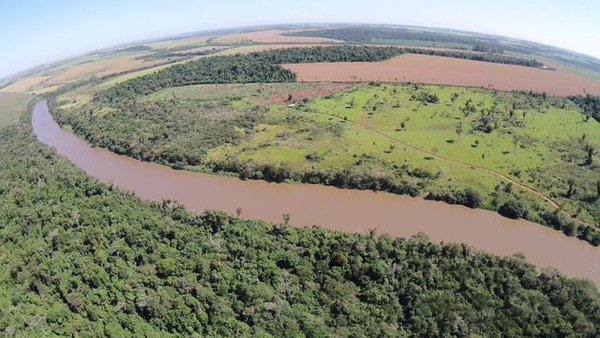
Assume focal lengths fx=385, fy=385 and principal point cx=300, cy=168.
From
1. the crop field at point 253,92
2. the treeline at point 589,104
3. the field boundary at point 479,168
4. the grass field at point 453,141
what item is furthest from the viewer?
the crop field at point 253,92

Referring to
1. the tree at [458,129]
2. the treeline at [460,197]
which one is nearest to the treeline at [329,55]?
the tree at [458,129]

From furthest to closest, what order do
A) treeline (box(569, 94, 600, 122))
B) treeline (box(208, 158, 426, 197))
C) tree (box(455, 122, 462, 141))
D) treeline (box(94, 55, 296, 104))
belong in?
treeline (box(94, 55, 296, 104))
treeline (box(569, 94, 600, 122))
tree (box(455, 122, 462, 141))
treeline (box(208, 158, 426, 197))

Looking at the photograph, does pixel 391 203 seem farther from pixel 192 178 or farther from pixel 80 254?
pixel 80 254

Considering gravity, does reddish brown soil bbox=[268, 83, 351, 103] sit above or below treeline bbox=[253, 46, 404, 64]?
below

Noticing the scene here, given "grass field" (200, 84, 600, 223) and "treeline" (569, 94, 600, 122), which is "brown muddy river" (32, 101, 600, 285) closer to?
"grass field" (200, 84, 600, 223)

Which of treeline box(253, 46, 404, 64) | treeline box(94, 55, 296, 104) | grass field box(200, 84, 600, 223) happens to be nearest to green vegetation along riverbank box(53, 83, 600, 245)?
grass field box(200, 84, 600, 223)

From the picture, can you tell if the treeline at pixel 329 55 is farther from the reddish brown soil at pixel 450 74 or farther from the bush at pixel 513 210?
the bush at pixel 513 210
